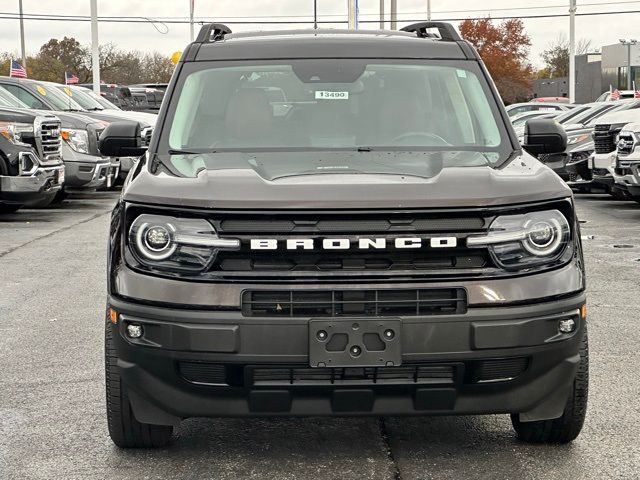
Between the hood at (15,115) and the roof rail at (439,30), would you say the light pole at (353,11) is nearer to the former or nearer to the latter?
the hood at (15,115)

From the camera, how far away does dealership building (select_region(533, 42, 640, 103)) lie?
191ft

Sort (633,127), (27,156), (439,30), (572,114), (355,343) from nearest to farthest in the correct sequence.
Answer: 1. (355,343)
2. (439,30)
3. (27,156)
4. (633,127)
5. (572,114)

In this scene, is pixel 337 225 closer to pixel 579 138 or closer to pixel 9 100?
pixel 9 100

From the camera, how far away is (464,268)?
393 centimetres

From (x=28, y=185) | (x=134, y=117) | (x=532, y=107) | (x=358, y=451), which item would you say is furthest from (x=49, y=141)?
(x=532, y=107)

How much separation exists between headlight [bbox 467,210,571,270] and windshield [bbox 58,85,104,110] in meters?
16.0

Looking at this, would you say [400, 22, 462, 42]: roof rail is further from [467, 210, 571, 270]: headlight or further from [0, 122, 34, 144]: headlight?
[0, 122, 34, 144]: headlight

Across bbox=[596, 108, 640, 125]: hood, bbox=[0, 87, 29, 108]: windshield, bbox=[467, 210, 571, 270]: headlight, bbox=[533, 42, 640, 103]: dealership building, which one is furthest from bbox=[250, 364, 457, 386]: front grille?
bbox=[533, 42, 640, 103]: dealership building

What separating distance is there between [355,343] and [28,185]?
448 inches

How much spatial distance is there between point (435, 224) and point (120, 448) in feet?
5.42

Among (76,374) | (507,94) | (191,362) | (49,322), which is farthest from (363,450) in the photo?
(507,94)

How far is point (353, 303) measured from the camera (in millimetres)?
3859

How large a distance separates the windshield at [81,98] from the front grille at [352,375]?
15.9 metres

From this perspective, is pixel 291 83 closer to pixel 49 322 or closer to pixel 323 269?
pixel 323 269
